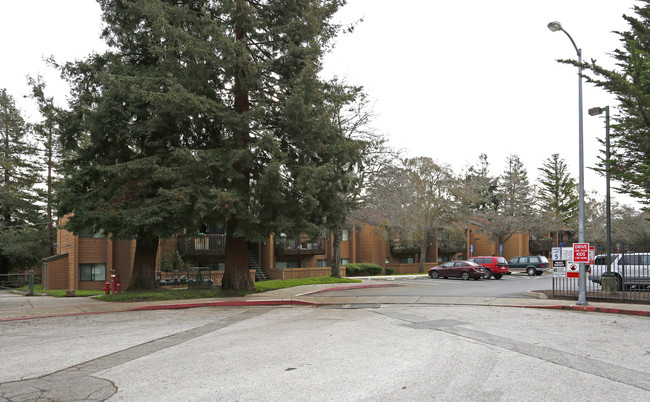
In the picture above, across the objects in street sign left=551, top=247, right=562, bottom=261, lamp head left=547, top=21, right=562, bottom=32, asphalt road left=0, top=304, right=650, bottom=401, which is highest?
lamp head left=547, top=21, right=562, bottom=32

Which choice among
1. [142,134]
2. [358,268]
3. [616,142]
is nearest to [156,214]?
[142,134]

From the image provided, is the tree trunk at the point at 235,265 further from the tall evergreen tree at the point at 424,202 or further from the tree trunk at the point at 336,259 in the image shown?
the tall evergreen tree at the point at 424,202

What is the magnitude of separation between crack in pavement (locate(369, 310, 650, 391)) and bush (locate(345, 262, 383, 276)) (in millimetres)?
28172

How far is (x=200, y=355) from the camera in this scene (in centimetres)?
827

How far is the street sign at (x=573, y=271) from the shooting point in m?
15.1

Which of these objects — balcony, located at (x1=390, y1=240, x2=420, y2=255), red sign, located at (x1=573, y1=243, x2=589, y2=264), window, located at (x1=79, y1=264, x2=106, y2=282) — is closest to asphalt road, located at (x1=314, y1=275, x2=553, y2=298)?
red sign, located at (x1=573, y1=243, x2=589, y2=264)

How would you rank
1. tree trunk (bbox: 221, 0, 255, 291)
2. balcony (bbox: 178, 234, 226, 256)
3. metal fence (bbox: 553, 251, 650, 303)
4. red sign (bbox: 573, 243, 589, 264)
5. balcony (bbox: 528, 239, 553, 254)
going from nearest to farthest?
red sign (bbox: 573, 243, 589, 264) → metal fence (bbox: 553, 251, 650, 303) → tree trunk (bbox: 221, 0, 255, 291) → balcony (bbox: 178, 234, 226, 256) → balcony (bbox: 528, 239, 553, 254)

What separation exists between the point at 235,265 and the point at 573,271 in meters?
13.2

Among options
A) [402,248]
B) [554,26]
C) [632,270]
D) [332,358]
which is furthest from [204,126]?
[402,248]

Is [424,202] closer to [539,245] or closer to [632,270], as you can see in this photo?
[632,270]

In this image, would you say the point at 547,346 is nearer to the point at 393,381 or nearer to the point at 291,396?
the point at 393,381

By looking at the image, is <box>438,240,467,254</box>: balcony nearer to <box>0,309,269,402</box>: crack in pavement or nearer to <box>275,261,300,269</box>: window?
<box>275,261,300,269</box>: window

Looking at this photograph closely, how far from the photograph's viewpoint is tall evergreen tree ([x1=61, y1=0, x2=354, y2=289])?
17156mm

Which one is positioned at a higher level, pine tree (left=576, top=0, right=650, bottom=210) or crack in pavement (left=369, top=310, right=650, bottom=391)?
pine tree (left=576, top=0, right=650, bottom=210)
